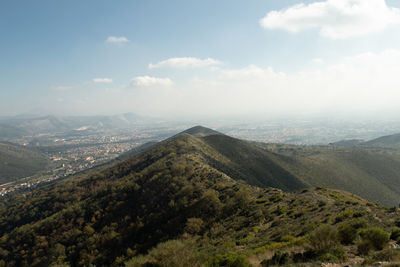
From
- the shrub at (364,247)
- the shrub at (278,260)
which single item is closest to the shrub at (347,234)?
the shrub at (364,247)

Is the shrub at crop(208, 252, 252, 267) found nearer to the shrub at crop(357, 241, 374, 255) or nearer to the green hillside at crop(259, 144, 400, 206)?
the shrub at crop(357, 241, 374, 255)

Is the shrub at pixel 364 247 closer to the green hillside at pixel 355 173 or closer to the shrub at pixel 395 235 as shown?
the shrub at pixel 395 235

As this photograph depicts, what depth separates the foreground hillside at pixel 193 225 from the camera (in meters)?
14.8

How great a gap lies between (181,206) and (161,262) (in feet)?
81.1

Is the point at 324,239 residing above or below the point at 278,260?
above

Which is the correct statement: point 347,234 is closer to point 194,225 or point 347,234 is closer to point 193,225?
point 194,225

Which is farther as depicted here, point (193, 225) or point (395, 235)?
point (193, 225)

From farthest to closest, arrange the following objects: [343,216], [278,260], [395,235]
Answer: [343,216] < [395,235] < [278,260]

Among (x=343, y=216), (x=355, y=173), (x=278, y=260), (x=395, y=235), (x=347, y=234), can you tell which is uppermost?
(x=395, y=235)

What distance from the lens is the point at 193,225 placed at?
31734 mm

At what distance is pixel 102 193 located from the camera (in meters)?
58.9

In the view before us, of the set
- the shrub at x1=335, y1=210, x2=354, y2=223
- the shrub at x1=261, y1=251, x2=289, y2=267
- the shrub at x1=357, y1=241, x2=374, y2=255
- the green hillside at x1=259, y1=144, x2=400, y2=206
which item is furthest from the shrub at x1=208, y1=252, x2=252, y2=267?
the green hillside at x1=259, y1=144, x2=400, y2=206

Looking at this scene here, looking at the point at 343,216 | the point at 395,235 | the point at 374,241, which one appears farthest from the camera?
the point at 343,216

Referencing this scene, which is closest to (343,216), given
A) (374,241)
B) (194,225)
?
(374,241)
